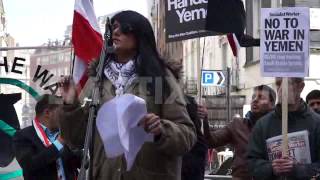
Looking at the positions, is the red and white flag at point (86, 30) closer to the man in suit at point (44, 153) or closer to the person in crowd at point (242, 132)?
the man in suit at point (44, 153)

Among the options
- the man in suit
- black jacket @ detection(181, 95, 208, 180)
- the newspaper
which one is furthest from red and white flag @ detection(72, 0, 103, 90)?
the newspaper

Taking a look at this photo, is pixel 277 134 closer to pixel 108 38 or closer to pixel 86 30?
pixel 86 30

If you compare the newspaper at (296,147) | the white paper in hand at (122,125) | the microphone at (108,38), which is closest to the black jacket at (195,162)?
the newspaper at (296,147)

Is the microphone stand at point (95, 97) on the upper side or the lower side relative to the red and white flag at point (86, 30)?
lower

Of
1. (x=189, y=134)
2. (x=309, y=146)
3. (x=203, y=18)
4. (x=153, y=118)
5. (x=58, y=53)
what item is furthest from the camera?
(x=58, y=53)

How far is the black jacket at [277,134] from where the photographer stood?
4.59 meters

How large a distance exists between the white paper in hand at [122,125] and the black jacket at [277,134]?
1.69 metres

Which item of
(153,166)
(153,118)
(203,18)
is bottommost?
(153,166)

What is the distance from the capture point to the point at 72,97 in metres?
3.44

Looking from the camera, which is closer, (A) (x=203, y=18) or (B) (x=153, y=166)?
(B) (x=153, y=166)

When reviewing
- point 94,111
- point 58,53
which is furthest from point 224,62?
point 94,111

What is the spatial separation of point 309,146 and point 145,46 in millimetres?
1723

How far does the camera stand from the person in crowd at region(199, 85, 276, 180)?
6137 mm

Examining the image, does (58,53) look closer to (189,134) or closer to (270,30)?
(270,30)
